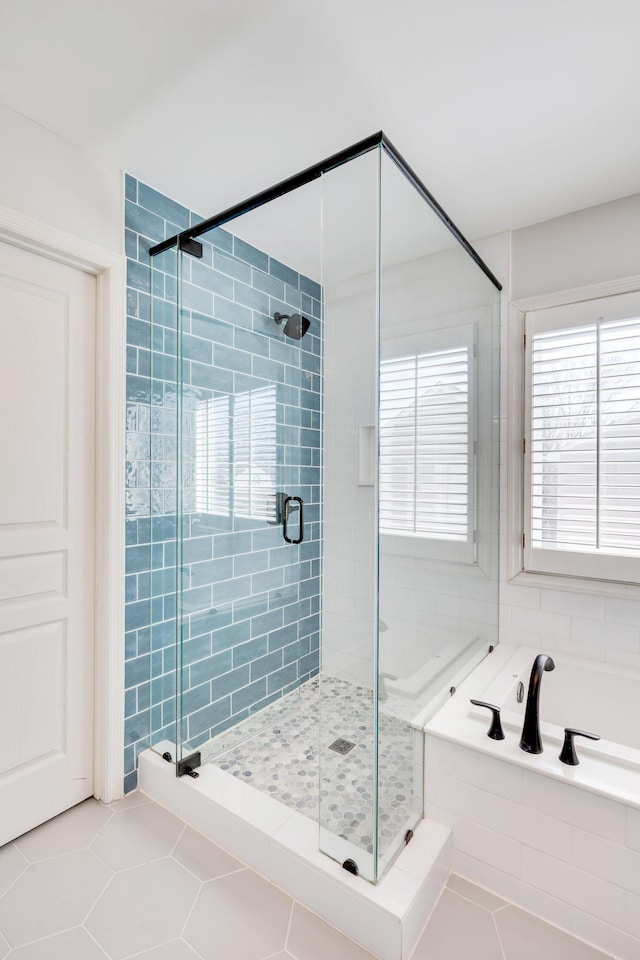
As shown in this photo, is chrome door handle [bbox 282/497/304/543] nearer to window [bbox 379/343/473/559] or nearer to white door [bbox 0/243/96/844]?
window [bbox 379/343/473/559]

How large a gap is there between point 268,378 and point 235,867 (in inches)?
66.8

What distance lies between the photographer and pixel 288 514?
1.93 meters

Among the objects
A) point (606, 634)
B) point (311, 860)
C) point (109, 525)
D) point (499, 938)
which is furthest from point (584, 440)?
point (109, 525)

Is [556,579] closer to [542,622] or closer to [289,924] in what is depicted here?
[542,622]

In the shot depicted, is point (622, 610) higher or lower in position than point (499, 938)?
higher

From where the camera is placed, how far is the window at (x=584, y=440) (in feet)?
6.59

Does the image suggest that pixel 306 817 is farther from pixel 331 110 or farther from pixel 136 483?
pixel 331 110

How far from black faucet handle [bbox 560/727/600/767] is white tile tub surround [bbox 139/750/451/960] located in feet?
1.49

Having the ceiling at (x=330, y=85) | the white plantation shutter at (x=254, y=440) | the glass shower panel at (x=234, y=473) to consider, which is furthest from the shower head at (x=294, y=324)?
the ceiling at (x=330, y=85)

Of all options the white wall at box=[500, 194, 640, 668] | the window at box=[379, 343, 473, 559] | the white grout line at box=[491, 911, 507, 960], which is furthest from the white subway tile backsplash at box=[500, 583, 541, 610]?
the white grout line at box=[491, 911, 507, 960]

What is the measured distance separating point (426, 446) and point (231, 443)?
777mm

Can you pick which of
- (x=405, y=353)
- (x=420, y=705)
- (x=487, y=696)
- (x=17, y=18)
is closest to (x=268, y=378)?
(x=405, y=353)

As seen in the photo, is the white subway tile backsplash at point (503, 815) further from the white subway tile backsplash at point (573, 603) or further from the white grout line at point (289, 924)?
the white subway tile backsplash at point (573, 603)

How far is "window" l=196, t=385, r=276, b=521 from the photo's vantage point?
1.87 metres
